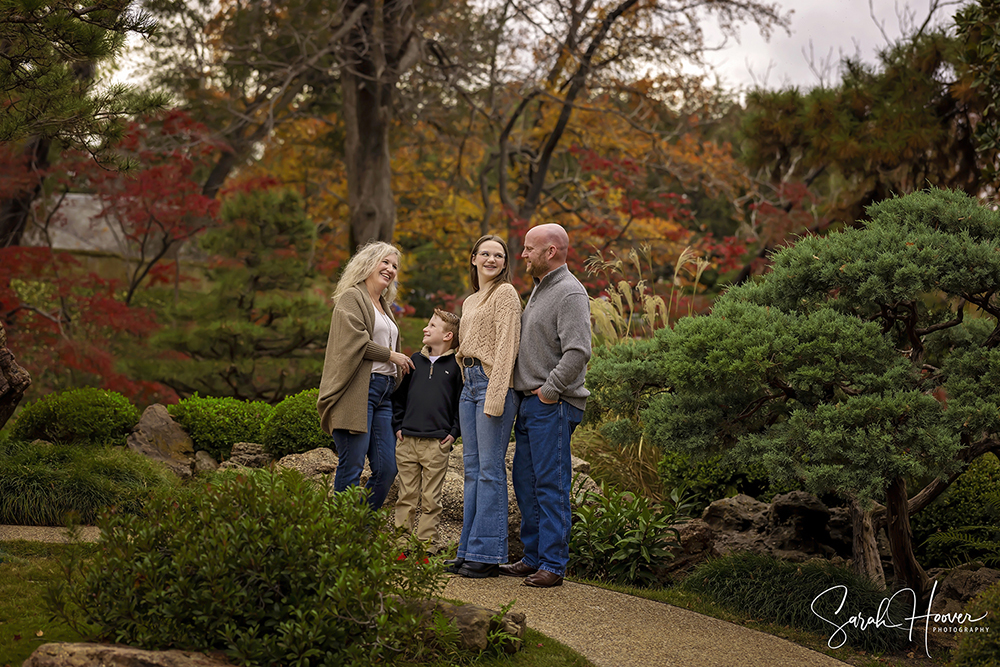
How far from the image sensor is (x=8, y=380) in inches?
204

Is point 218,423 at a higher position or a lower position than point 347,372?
lower

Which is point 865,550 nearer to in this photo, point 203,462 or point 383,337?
point 383,337

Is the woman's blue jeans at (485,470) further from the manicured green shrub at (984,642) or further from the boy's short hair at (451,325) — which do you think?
the manicured green shrub at (984,642)

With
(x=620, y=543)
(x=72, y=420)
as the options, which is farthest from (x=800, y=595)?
(x=72, y=420)

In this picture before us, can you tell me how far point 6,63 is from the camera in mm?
4277

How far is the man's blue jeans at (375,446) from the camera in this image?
4.53 m

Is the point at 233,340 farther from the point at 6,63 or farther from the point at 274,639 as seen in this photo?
the point at 274,639

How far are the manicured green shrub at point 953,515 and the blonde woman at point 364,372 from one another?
366 cm

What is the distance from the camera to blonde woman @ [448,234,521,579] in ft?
14.6

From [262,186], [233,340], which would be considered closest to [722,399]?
[233,340]

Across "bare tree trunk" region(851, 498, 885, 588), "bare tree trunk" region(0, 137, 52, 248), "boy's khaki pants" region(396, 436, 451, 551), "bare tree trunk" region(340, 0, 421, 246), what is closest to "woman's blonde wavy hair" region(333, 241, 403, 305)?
"boy's khaki pants" region(396, 436, 451, 551)

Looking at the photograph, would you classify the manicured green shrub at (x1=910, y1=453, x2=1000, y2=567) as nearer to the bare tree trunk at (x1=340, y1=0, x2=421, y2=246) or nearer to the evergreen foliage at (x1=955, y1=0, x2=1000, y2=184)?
the evergreen foliage at (x1=955, y1=0, x2=1000, y2=184)

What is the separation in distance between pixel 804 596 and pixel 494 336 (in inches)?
86.8

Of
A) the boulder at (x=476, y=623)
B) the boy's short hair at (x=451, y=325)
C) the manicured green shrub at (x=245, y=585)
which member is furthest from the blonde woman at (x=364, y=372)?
the manicured green shrub at (x=245, y=585)
